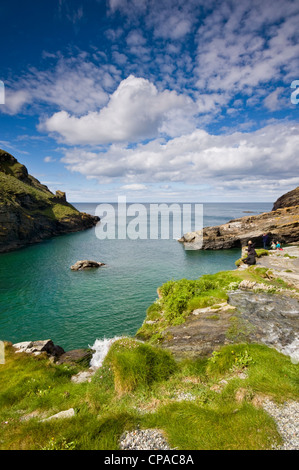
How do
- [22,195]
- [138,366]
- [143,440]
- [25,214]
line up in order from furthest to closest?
1. [22,195]
2. [25,214]
3. [138,366]
4. [143,440]

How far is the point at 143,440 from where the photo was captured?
6.04 m

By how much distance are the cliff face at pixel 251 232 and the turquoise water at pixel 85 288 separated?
4364mm

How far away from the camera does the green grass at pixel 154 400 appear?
595 centimetres

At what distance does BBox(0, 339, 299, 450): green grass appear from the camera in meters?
5.95

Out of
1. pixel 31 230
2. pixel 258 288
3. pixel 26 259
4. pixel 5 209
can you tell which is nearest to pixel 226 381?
pixel 258 288

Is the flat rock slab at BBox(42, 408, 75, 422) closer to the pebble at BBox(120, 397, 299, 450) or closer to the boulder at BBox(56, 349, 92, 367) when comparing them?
the pebble at BBox(120, 397, 299, 450)

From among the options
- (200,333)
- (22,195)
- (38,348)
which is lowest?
(38,348)

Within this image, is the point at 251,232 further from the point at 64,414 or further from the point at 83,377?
the point at 64,414

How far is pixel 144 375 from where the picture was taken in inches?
351

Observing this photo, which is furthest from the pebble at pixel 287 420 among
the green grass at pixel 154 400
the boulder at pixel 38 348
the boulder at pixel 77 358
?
the boulder at pixel 38 348

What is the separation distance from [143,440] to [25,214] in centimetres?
9098

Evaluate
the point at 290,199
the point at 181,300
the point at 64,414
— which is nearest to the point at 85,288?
the point at 181,300

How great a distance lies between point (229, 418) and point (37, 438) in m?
5.94

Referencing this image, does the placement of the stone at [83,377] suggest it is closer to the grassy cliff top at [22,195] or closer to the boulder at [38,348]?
the boulder at [38,348]
